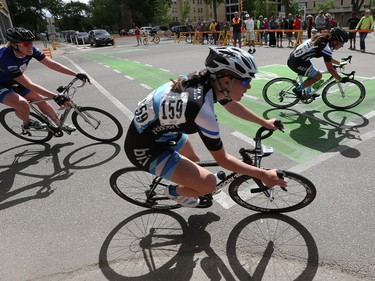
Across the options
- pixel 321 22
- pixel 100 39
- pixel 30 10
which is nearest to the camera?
pixel 321 22

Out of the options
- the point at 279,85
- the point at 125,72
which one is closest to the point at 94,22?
the point at 125,72

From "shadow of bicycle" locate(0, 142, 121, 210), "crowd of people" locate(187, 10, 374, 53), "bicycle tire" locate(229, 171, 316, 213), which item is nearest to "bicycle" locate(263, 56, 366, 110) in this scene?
"bicycle tire" locate(229, 171, 316, 213)

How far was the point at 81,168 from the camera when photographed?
4.59 m

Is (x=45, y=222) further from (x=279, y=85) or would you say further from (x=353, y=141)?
(x=279, y=85)

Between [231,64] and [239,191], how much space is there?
152cm

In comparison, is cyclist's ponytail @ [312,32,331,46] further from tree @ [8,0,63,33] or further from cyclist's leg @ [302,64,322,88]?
tree @ [8,0,63,33]

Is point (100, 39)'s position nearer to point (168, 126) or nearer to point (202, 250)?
point (168, 126)

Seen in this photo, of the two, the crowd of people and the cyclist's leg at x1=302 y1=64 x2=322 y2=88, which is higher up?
the crowd of people

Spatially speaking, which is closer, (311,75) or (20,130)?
(20,130)

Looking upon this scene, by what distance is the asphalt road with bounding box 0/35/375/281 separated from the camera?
2.65 m

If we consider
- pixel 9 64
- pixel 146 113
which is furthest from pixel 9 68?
pixel 146 113

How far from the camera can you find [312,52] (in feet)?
19.2

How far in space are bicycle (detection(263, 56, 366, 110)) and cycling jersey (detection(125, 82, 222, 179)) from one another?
4.23 metres

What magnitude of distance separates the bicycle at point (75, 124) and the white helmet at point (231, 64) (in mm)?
3199
